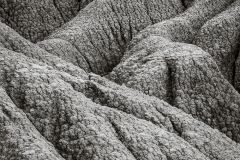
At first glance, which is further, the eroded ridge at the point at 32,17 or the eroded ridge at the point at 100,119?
the eroded ridge at the point at 32,17

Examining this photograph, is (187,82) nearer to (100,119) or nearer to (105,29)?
(100,119)

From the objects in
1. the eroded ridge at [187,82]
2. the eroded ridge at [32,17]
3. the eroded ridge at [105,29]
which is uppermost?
the eroded ridge at [32,17]

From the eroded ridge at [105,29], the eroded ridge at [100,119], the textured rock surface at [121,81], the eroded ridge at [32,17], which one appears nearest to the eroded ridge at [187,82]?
the textured rock surface at [121,81]

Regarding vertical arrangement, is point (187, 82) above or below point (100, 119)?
below

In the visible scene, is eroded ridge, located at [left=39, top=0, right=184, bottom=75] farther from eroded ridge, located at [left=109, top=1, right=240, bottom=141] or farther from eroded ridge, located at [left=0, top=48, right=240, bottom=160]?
eroded ridge, located at [left=0, top=48, right=240, bottom=160]

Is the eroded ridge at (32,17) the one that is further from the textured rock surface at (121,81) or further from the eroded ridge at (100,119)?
the eroded ridge at (100,119)

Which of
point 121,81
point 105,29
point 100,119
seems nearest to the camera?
point 100,119

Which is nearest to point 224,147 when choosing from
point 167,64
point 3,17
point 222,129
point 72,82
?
point 222,129

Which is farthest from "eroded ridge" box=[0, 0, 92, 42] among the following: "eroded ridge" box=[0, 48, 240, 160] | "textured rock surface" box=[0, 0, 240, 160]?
"eroded ridge" box=[0, 48, 240, 160]

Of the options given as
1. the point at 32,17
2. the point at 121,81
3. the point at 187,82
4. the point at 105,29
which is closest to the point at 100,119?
the point at 121,81
